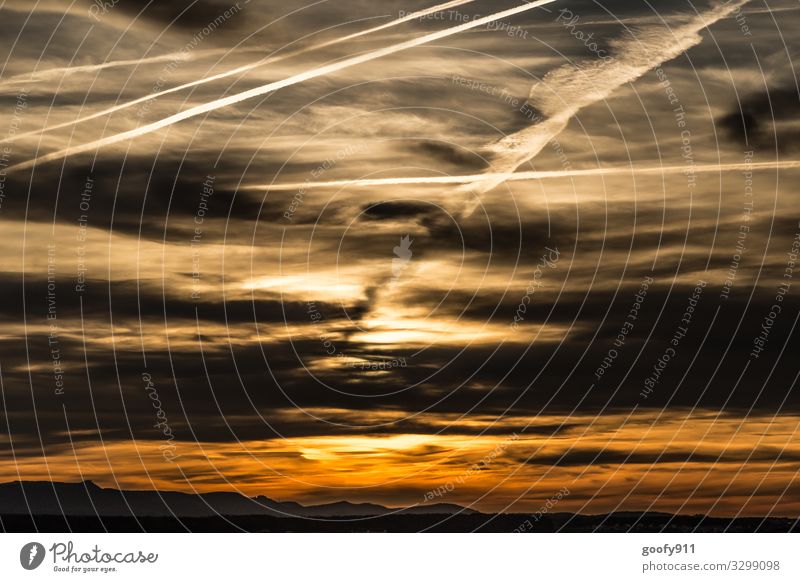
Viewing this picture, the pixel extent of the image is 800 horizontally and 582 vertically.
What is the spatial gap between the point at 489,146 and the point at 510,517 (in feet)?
40.2

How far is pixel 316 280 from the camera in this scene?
159 feet

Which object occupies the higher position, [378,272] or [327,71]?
[327,71]

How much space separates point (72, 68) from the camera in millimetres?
46656

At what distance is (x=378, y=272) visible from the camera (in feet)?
158
